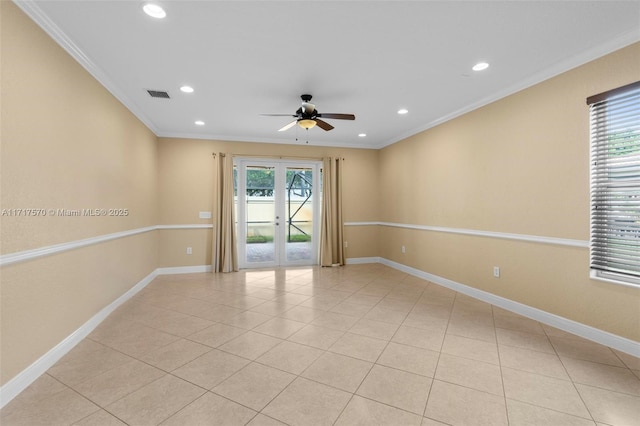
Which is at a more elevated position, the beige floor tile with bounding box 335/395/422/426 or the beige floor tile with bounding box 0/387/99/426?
the beige floor tile with bounding box 0/387/99/426

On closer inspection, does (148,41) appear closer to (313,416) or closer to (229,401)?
(229,401)

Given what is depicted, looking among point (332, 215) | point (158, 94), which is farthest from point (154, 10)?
point (332, 215)

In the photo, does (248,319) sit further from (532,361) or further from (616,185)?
(616,185)

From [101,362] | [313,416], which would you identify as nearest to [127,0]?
[101,362]

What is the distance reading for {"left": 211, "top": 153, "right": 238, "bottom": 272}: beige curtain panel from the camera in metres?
5.57

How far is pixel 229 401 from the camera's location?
1.88m

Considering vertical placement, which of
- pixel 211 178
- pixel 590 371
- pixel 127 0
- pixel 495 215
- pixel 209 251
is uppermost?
pixel 127 0

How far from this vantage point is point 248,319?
3.28 m

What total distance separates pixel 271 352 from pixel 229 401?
0.67 meters

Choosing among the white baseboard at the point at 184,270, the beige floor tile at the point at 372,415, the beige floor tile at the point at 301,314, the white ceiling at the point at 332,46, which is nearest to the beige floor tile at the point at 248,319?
the beige floor tile at the point at 301,314

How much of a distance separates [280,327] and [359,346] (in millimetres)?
900

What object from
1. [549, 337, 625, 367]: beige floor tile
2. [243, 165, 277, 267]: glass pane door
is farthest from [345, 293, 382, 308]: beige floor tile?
[243, 165, 277, 267]: glass pane door

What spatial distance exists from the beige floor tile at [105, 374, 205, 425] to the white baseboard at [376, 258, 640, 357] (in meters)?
3.47

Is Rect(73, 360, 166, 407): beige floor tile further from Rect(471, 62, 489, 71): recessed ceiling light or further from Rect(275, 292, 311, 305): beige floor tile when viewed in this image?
Rect(471, 62, 489, 71): recessed ceiling light
